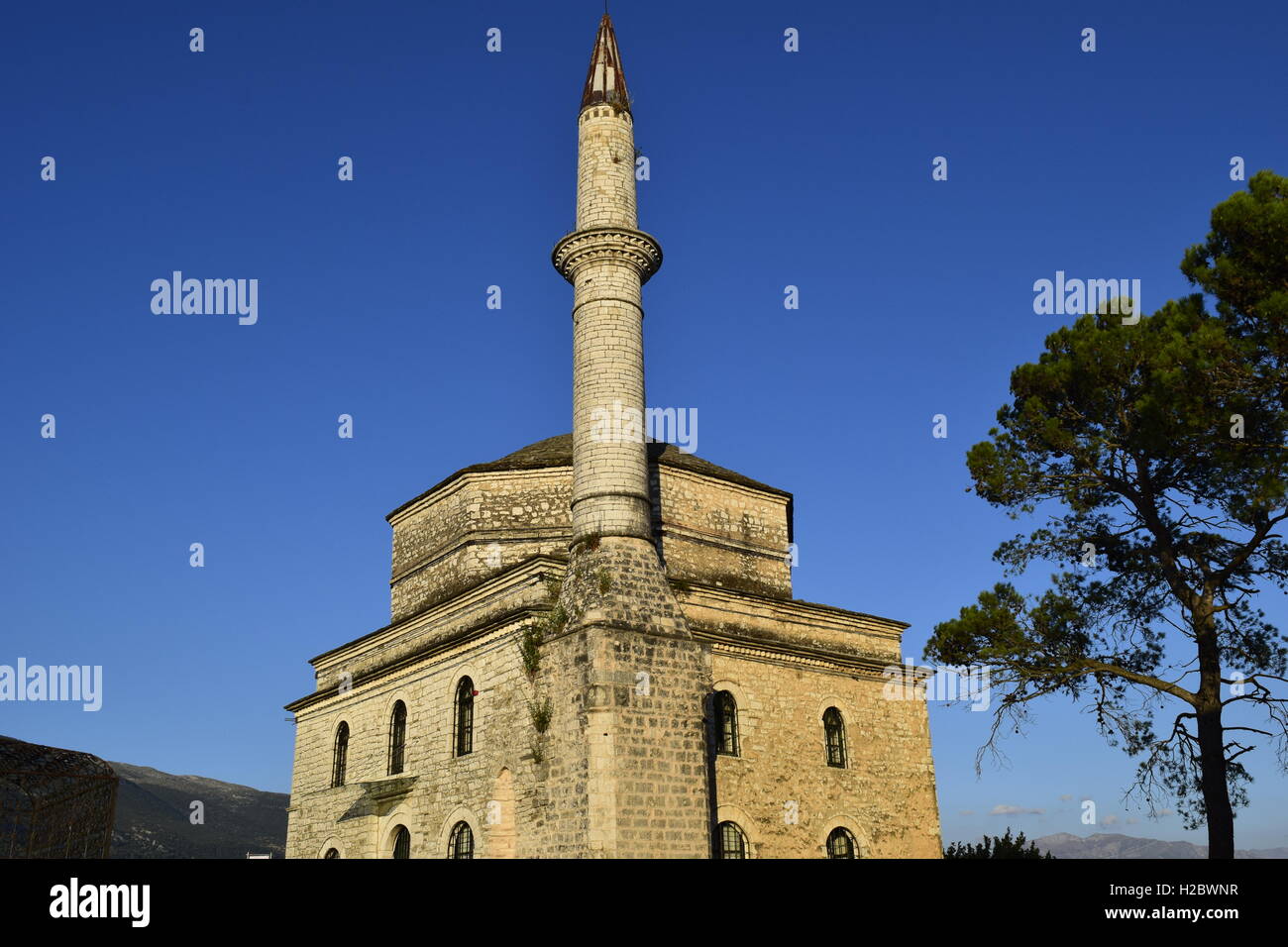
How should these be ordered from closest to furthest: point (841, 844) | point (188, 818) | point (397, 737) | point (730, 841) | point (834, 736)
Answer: point (730, 841), point (841, 844), point (397, 737), point (834, 736), point (188, 818)

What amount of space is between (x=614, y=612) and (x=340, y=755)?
30.4 ft

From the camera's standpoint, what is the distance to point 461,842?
53.4 ft

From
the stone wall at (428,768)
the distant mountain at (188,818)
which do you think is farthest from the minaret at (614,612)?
the distant mountain at (188,818)

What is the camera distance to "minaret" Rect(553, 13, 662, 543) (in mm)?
16328

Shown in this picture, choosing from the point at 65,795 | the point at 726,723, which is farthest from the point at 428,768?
the point at 65,795

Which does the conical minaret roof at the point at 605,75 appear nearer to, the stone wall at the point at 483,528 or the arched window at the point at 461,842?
the stone wall at the point at 483,528

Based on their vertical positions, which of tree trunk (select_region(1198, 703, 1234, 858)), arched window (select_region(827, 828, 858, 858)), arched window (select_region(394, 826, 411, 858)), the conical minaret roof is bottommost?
arched window (select_region(827, 828, 858, 858))

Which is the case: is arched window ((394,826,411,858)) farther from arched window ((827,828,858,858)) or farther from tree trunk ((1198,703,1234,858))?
tree trunk ((1198,703,1234,858))

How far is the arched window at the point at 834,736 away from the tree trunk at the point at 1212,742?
6.05 meters

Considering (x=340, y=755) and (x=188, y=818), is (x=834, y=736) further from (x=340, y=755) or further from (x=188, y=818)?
(x=188, y=818)

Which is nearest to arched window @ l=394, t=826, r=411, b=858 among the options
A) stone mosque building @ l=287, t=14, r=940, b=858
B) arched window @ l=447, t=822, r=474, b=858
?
stone mosque building @ l=287, t=14, r=940, b=858

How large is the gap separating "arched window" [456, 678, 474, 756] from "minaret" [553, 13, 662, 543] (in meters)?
3.39

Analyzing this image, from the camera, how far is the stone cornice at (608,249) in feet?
57.8

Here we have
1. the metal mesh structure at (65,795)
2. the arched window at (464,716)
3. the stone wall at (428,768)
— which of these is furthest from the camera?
the metal mesh structure at (65,795)
